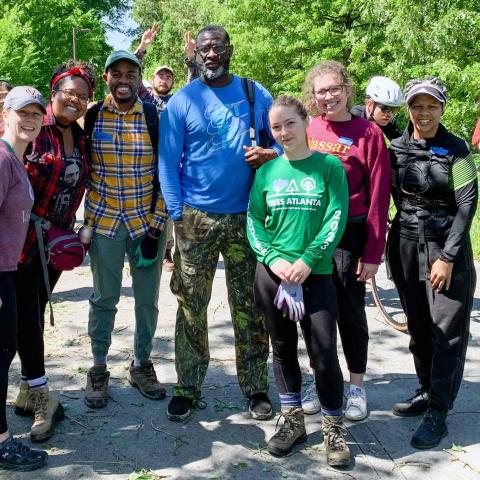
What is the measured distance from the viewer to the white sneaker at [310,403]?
404 centimetres

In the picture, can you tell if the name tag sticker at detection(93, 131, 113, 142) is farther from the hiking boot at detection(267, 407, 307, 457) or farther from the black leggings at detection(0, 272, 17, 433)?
the hiking boot at detection(267, 407, 307, 457)

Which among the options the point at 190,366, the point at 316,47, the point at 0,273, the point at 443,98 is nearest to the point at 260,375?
the point at 190,366

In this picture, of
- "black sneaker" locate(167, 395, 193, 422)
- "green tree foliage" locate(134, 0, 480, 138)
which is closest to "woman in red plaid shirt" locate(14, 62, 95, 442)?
"black sneaker" locate(167, 395, 193, 422)

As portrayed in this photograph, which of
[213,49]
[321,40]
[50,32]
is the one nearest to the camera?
[213,49]

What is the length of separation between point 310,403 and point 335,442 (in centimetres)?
69

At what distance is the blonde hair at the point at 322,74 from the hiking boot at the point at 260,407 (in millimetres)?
1852

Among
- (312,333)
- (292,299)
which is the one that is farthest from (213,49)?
(312,333)

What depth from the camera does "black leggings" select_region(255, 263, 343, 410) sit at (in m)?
3.34

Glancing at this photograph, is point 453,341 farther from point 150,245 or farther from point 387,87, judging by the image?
point 387,87

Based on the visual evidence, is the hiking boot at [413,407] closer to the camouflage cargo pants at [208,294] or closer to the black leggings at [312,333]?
the black leggings at [312,333]

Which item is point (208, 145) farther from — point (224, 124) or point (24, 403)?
point (24, 403)

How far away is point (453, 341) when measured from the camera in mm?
3576

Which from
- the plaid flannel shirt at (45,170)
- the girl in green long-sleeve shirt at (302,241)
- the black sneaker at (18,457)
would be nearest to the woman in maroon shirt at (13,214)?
the black sneaker at (18,457)

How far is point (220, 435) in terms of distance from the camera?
371cm
